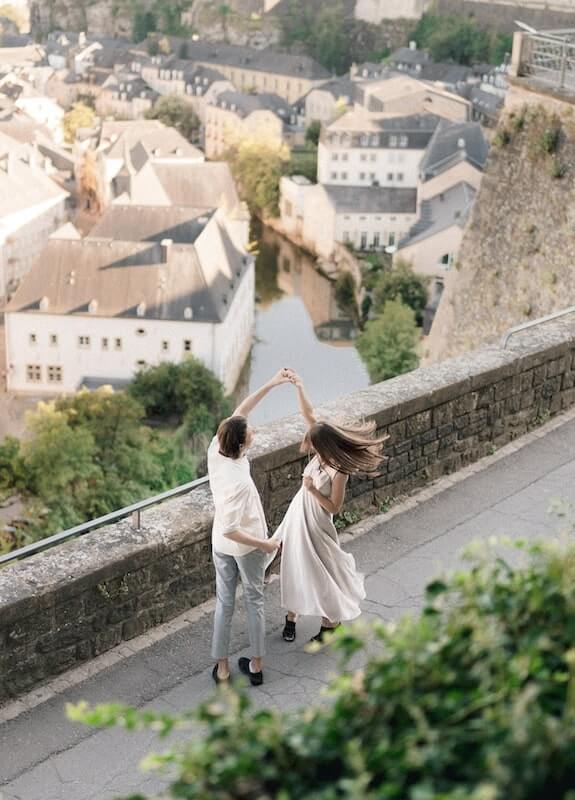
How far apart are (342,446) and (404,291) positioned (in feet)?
149

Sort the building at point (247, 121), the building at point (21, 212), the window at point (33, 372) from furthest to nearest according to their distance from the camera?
1. the building at point (247, 121)
2. the building at point (21, 212)
3. the window at point (33, 372)

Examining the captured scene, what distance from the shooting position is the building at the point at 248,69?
10078cm

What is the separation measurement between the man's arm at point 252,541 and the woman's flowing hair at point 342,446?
1.21 ft

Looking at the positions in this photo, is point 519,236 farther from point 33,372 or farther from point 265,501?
point 33,372

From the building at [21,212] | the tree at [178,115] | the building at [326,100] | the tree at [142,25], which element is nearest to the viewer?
the building at [21,212]

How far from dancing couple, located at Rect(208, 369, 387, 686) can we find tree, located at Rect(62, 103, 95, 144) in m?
82.9

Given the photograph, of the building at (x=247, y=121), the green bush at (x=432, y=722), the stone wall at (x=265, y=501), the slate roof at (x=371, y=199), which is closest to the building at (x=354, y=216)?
the slate roof at (x=371, y=199)

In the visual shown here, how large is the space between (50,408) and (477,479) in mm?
27638

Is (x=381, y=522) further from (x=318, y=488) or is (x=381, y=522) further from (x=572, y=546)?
(x=572, y=546)

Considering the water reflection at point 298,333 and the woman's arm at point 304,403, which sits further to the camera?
the water reflection at point 298,333

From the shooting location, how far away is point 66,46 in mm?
118562

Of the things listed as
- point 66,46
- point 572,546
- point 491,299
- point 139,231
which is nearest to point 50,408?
point 139,231

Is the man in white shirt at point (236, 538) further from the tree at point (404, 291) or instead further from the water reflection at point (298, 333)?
the tree at point (404, 291)

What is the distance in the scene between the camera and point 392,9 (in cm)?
11194
